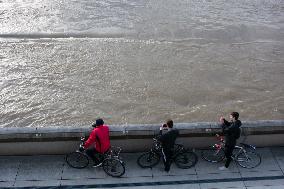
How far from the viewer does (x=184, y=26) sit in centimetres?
2294

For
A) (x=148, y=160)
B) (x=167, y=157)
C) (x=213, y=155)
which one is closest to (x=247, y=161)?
(x=213, y=155)

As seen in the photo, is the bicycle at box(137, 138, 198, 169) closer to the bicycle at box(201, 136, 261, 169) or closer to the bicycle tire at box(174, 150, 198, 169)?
the bicycle tire at box(174, 150, 198, 169)

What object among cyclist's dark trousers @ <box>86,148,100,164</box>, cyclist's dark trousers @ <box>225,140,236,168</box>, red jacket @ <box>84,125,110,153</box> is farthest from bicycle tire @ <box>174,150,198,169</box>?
cyclist's dark trousers @ <box>86,148,100,164</box>

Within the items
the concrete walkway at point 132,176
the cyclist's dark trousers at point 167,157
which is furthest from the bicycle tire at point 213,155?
the cyclist's dark trousers at point 167,157

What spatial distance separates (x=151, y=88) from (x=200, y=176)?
23.8 ft

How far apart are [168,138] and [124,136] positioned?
1.18 metres

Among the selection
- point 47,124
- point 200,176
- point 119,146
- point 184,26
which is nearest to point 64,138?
point 119,146

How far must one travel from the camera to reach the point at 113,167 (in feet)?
30.9

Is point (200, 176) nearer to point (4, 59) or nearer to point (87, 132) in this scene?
point (87, 132)

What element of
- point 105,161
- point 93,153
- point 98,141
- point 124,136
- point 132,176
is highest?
→ point 98,141

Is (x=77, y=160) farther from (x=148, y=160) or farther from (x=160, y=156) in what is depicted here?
(x=160, y=156)

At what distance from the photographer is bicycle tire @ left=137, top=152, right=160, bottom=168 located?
9.72 m

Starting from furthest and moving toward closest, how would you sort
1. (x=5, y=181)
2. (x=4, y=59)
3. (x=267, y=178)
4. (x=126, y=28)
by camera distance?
(x=126, y=28), (x=4, y=59), (x=267, y=178), (x=5, y=181)

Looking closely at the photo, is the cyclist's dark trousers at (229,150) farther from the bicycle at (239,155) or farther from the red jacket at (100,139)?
the red jacket at (100,139)
